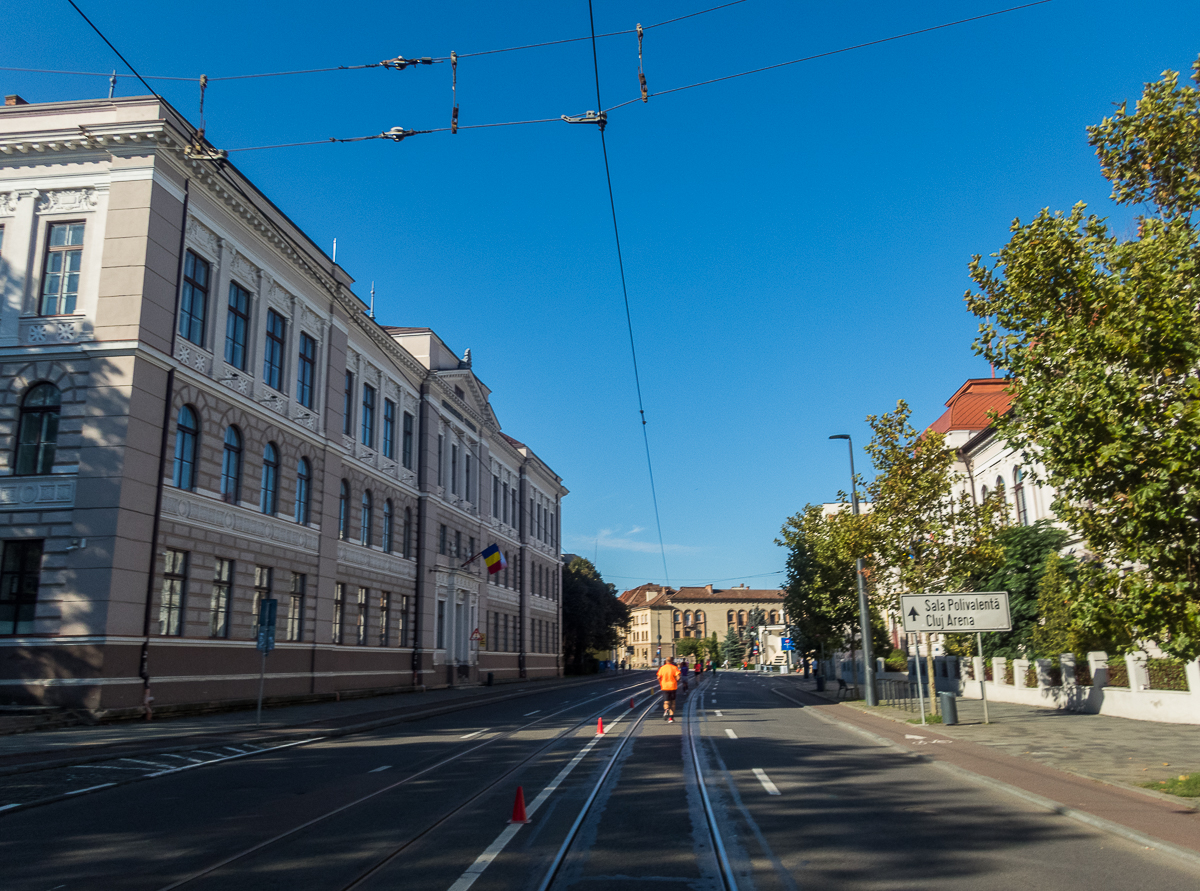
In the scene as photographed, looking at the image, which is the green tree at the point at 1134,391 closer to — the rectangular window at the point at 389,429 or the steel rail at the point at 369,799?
the steel rail at the point at 369,799

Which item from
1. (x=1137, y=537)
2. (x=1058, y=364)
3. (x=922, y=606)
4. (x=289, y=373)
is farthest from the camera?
(x=289, y=373)

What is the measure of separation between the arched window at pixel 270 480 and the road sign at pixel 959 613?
19302 mm

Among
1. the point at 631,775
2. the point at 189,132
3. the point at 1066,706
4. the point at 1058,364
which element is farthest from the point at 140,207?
the point at 1066,706

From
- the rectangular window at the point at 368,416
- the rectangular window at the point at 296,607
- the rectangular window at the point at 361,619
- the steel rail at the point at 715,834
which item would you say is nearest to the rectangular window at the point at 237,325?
the rectangular window at the point at 296,607

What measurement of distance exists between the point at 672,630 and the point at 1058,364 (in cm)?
15931

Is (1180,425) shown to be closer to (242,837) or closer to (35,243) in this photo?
(242,837)

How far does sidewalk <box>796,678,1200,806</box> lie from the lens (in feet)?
43.1

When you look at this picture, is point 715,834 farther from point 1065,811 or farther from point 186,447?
point 186,447

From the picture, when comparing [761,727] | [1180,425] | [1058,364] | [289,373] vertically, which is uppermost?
[289,373]

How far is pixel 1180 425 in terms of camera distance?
34.1 feet

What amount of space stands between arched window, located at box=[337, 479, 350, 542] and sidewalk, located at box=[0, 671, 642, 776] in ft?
22.1

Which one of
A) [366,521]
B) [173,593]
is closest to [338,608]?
[366,521]

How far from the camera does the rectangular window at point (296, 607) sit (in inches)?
1181

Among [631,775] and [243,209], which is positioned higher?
[243,209]
